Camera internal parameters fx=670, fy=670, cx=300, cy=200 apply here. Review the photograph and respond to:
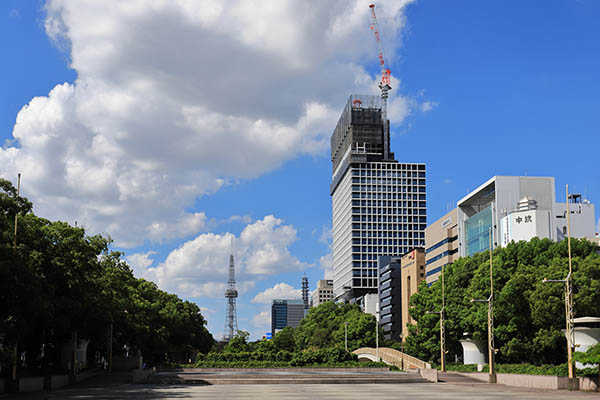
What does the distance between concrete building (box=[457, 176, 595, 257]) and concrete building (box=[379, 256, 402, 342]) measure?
5319 cm

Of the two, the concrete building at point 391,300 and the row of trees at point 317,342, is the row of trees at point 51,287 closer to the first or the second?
the row of trees at point 317,342

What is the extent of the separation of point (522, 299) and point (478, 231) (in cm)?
5672

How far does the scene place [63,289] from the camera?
44.2 m

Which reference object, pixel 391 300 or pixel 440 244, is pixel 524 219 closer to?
pixel 440 244

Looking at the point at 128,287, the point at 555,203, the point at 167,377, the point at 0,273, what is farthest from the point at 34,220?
the point at 555,203

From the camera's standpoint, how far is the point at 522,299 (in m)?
55.9

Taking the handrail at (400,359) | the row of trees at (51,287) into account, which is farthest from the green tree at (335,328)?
the row of trees at (51,287)

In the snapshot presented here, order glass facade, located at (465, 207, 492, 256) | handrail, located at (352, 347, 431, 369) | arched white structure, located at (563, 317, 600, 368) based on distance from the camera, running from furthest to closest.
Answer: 1. glass facade, located at (465, 207, 492, 256)
2. handrail, located at (352, 347, 431, 369)
3. arched white structure, located at (563, 317, 600, 368)

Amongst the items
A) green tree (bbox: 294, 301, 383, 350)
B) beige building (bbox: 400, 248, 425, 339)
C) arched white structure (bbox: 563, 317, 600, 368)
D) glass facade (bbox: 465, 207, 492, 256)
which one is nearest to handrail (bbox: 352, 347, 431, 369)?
arched white structure (bbox: 563, 317, 600, 368)

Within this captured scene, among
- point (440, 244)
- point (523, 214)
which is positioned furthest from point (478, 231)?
point (440, 244)

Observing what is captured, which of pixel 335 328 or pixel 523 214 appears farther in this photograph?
pixel 335 328

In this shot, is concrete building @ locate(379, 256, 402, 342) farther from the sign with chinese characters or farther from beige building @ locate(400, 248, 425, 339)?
the sign with chinese characters

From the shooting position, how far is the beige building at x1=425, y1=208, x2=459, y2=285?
12725cm

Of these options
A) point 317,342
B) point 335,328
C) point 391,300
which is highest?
point 391,300
